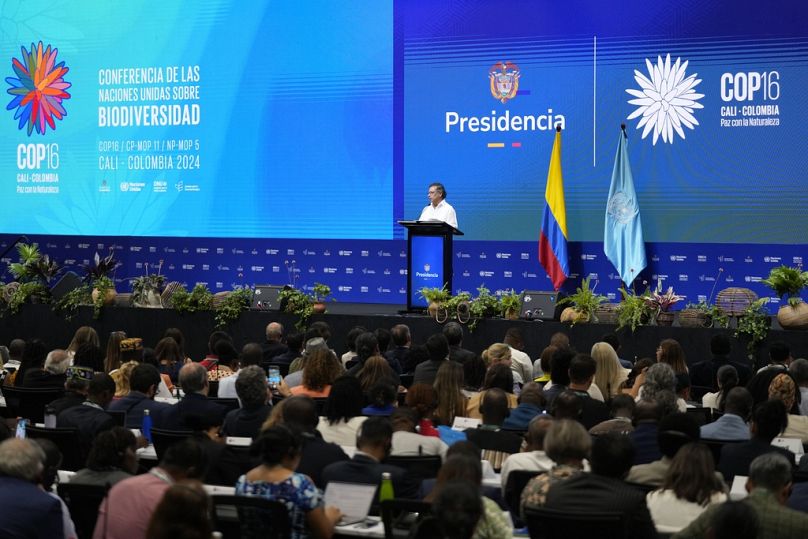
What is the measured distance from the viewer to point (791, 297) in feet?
34.2

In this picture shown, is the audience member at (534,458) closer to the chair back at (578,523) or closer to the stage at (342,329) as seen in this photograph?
the chair back at (578,523)

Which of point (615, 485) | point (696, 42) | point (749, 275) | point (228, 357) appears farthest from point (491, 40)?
point (615, 485)

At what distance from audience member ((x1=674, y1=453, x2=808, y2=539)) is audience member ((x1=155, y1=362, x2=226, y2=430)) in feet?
9.90

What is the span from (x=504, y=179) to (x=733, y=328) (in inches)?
172

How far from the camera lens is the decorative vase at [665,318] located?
11023 mm

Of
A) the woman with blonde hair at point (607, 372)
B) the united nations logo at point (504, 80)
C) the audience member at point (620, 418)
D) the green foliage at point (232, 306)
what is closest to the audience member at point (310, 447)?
the audience member at point (620, 418)

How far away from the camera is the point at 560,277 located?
44.8 ft

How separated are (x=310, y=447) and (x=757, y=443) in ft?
7.34

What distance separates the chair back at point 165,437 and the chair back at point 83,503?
0.97 metres

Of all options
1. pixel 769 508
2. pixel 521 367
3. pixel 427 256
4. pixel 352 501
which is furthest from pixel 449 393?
pixel 427 256

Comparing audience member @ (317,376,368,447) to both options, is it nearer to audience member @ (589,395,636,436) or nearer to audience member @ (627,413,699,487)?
audience member @ (589,395,636,436)

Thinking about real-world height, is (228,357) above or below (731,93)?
below

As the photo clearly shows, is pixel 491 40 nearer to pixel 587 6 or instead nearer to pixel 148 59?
pixel 587 6

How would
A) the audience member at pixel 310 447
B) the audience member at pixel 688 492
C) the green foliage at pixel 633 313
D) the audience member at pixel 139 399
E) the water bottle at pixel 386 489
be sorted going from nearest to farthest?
the audience member at pixel 688 492, the water bottle at pixel 386 489, the audience member at pixel 310 447, the audience member at pixel 139 399, the green foliage at pixel 633 313
